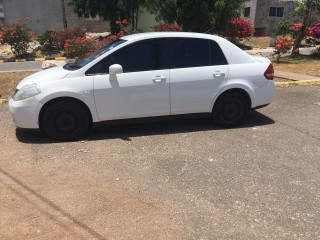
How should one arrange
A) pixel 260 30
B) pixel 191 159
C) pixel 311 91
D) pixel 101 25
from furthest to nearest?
1. pixel 260 30
2. pixel 101 25
3. pixel 311 91
4. pixel 191 159

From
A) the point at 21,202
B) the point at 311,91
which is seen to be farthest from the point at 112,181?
the point at 311,91

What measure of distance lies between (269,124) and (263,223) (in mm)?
3292

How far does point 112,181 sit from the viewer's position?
431 cm

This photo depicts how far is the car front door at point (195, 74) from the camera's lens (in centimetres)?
576

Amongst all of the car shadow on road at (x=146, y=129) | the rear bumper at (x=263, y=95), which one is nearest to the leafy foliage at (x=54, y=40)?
the car shadow on road at (x=146, y=129)

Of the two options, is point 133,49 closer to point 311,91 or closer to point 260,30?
point 311,91

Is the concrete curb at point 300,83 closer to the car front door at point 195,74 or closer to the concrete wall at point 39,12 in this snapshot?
the car front door at point 195,74

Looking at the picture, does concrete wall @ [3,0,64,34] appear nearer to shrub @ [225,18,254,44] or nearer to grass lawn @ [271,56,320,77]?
shrub @ [225,18,254,44]

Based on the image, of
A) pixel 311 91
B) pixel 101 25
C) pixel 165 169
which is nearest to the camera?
pixel 165 169

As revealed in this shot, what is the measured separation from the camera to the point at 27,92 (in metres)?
5.38

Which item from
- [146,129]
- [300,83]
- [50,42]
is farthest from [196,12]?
[146,129]

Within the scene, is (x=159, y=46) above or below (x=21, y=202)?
above

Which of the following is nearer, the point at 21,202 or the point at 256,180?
the point at 21,202

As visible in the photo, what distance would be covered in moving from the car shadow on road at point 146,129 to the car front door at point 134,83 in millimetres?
386
